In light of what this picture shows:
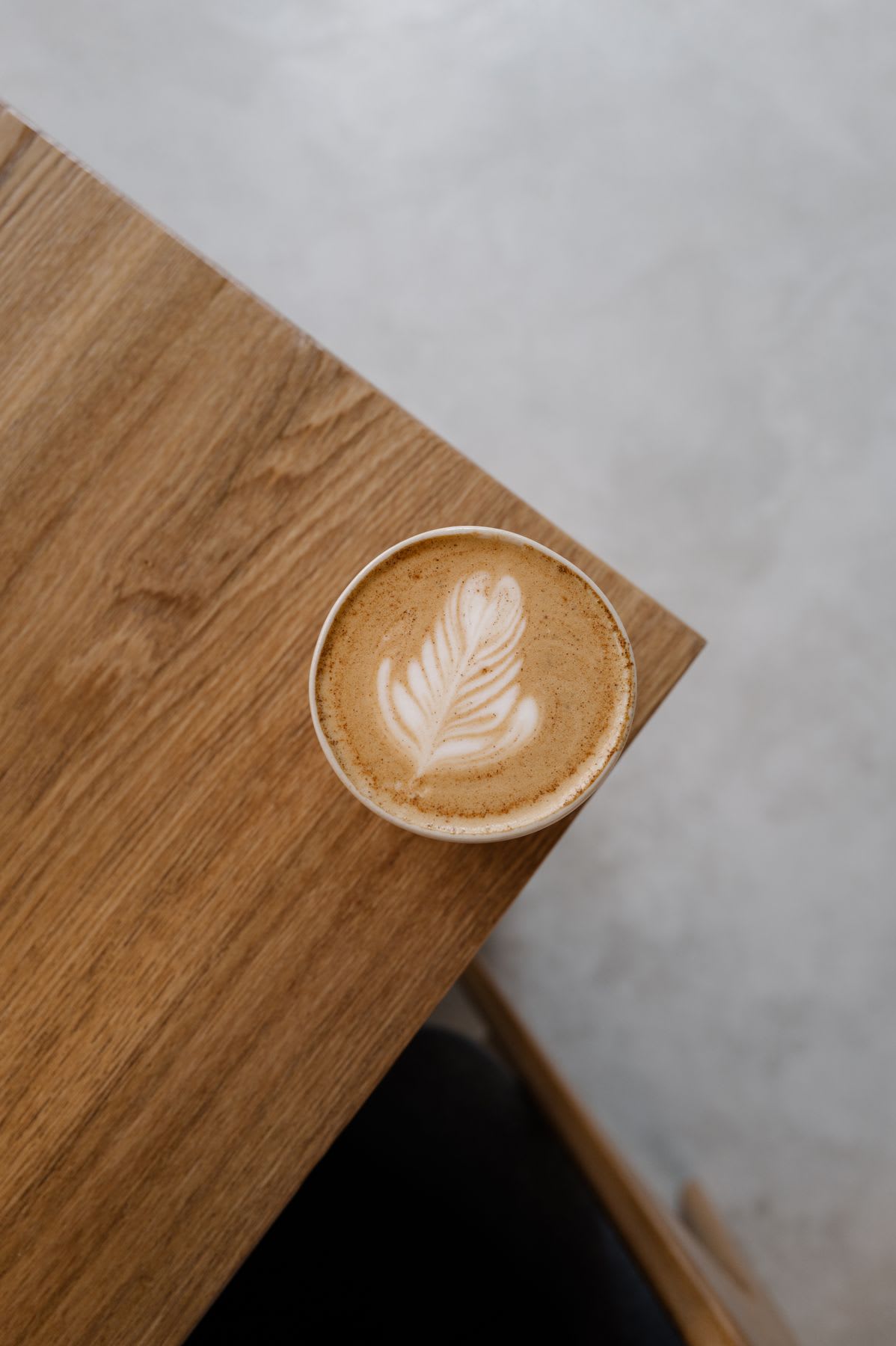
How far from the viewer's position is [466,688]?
2.14 ft

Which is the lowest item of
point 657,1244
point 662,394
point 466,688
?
point 657,1244

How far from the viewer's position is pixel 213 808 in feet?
2.32

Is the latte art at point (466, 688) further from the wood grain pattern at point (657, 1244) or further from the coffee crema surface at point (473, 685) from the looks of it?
the wood grain pattern at point (657, 1244)

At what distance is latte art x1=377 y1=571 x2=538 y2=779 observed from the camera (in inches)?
25.6

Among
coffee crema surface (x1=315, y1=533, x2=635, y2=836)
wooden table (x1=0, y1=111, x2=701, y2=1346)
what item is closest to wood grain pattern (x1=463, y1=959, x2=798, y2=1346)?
wooden table (x1=0, y1=111, x2=701, y2=1346)

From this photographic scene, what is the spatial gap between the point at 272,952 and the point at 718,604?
0.93 metres

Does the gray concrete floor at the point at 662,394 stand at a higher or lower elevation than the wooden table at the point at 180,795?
higher

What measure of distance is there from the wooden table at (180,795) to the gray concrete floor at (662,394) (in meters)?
0.68

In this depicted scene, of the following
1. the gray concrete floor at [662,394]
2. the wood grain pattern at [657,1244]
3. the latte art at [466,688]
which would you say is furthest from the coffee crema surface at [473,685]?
the gray concrete floor at [662,394]

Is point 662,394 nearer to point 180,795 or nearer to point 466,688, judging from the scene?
point 466,688

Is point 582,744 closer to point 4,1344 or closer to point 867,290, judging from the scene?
point 4,1344

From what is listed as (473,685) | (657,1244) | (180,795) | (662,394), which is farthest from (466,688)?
(662,394)

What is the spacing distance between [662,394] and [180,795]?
1018 mm

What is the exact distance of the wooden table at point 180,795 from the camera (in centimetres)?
69
